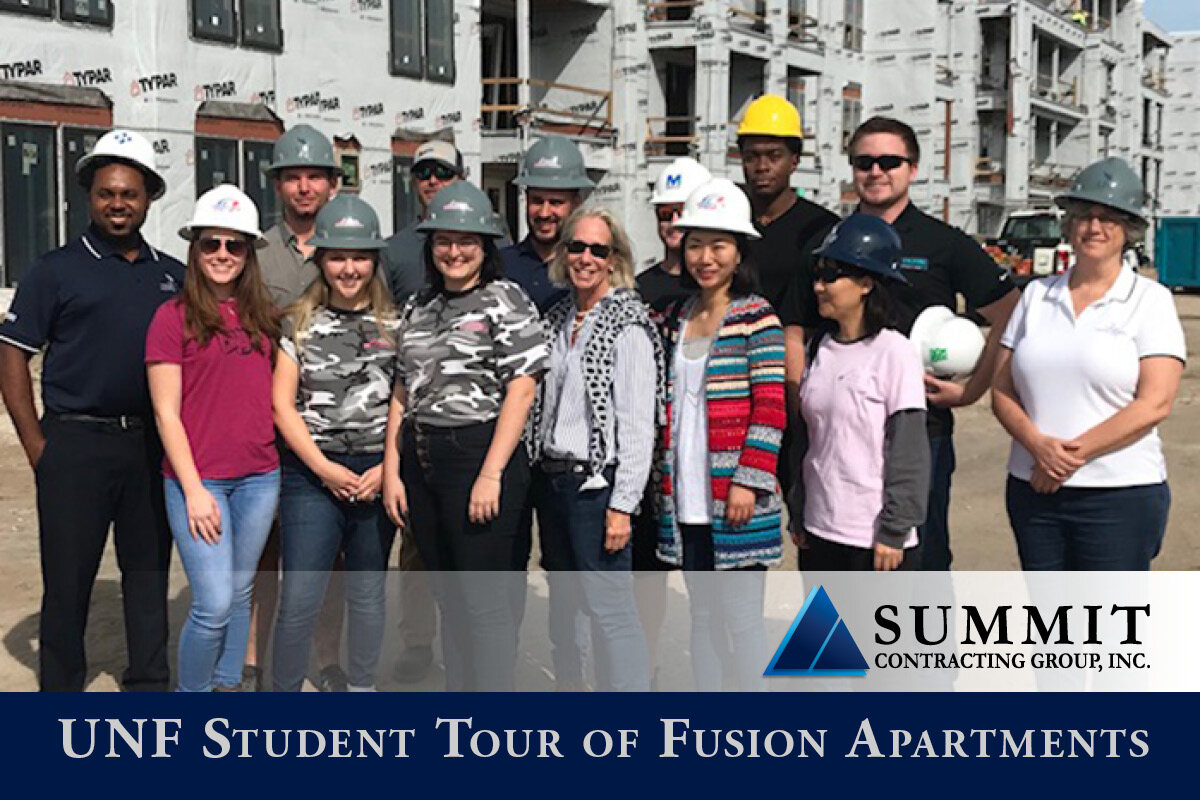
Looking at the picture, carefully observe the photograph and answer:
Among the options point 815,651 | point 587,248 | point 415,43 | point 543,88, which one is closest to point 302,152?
point 587,248

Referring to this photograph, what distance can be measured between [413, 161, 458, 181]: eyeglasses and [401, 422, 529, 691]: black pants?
176 centimetres

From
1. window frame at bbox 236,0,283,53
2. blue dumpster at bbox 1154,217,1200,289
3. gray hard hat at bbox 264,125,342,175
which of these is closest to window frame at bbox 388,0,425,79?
window frame at bbox 236,0,283,53

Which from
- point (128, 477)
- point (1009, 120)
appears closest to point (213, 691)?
point (128, 477)

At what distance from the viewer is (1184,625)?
5699mm

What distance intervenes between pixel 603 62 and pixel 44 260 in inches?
1047

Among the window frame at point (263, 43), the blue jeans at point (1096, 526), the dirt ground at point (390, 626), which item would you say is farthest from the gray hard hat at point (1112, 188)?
the window frame at point (263, 43)

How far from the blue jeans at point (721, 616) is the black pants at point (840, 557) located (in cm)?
18

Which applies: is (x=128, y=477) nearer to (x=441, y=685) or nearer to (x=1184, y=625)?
A: (x=441, y=685)

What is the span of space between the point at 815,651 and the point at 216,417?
2.27 metres

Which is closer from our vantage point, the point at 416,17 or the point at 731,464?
the point at 731,464

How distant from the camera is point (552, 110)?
28.2 meters

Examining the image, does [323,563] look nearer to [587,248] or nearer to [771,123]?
[587,248]

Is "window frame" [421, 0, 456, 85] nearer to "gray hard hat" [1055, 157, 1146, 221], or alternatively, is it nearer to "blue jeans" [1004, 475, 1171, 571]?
"gray hard hat" [1055, 157, 1146, 221]

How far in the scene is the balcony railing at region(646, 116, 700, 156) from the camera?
99.2ft
